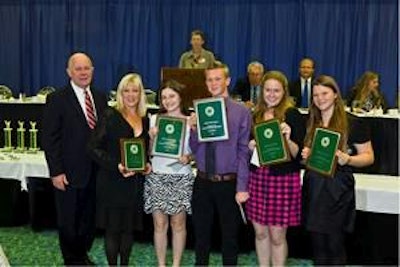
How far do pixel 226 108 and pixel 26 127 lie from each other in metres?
3.08

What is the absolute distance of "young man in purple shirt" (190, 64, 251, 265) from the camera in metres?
4.03

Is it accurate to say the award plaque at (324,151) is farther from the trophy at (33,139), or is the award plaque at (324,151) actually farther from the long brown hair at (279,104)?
the trophy at (33,139)

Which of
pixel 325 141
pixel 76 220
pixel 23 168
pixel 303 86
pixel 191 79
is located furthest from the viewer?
pixel 303 86

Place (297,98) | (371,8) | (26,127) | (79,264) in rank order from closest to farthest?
(79,264), (26,127), (297,98), (371,8)

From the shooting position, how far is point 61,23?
10828 mm

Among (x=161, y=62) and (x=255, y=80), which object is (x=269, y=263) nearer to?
(x=255, y=80)

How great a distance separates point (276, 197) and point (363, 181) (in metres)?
1.23

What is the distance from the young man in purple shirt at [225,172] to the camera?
4031 mm

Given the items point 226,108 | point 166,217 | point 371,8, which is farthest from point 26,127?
point 371,8

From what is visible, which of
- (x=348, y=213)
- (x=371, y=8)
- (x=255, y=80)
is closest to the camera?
(x=348, y=213)

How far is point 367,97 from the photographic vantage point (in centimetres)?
714

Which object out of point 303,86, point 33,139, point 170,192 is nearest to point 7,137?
point 33,139

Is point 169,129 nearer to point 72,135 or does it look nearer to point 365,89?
point 72,135

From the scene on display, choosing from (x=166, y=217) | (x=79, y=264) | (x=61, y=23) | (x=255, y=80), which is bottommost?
(x=79, y=264)
